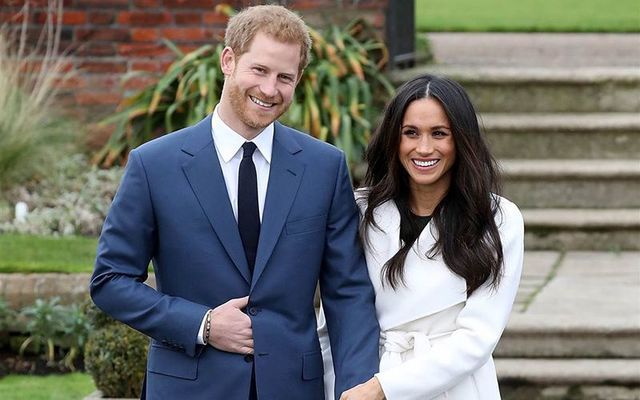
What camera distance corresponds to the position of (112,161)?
29.2 ft

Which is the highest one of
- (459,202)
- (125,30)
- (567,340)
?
(459,202)

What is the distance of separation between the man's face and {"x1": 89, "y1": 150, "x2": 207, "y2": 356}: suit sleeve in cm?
32

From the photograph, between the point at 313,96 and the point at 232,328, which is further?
the point at 313,96

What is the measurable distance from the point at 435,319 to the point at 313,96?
4.81 metres

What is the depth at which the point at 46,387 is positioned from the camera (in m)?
6.51

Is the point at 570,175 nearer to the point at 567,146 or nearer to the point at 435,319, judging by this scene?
the point at 567,146

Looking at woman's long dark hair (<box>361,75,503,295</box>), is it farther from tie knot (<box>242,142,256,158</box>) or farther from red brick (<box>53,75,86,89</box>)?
red brick (<box>53,75,86,89</box>)

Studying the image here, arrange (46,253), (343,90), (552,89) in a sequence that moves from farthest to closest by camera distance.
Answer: (552,89), (343,90), (46,253)

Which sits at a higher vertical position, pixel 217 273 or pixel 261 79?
pixel 261 79

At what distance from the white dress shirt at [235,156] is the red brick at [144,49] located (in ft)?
18.2

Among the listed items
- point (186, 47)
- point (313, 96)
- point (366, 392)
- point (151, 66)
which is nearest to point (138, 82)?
point (151, 66)

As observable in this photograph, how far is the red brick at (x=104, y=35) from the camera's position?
364 inches

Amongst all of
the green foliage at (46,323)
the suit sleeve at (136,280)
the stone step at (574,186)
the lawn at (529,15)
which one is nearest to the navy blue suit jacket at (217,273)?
the suit sleeve at (136,280)

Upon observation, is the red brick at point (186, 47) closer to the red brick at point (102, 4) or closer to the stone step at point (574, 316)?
the red brick at point (102, 4)
